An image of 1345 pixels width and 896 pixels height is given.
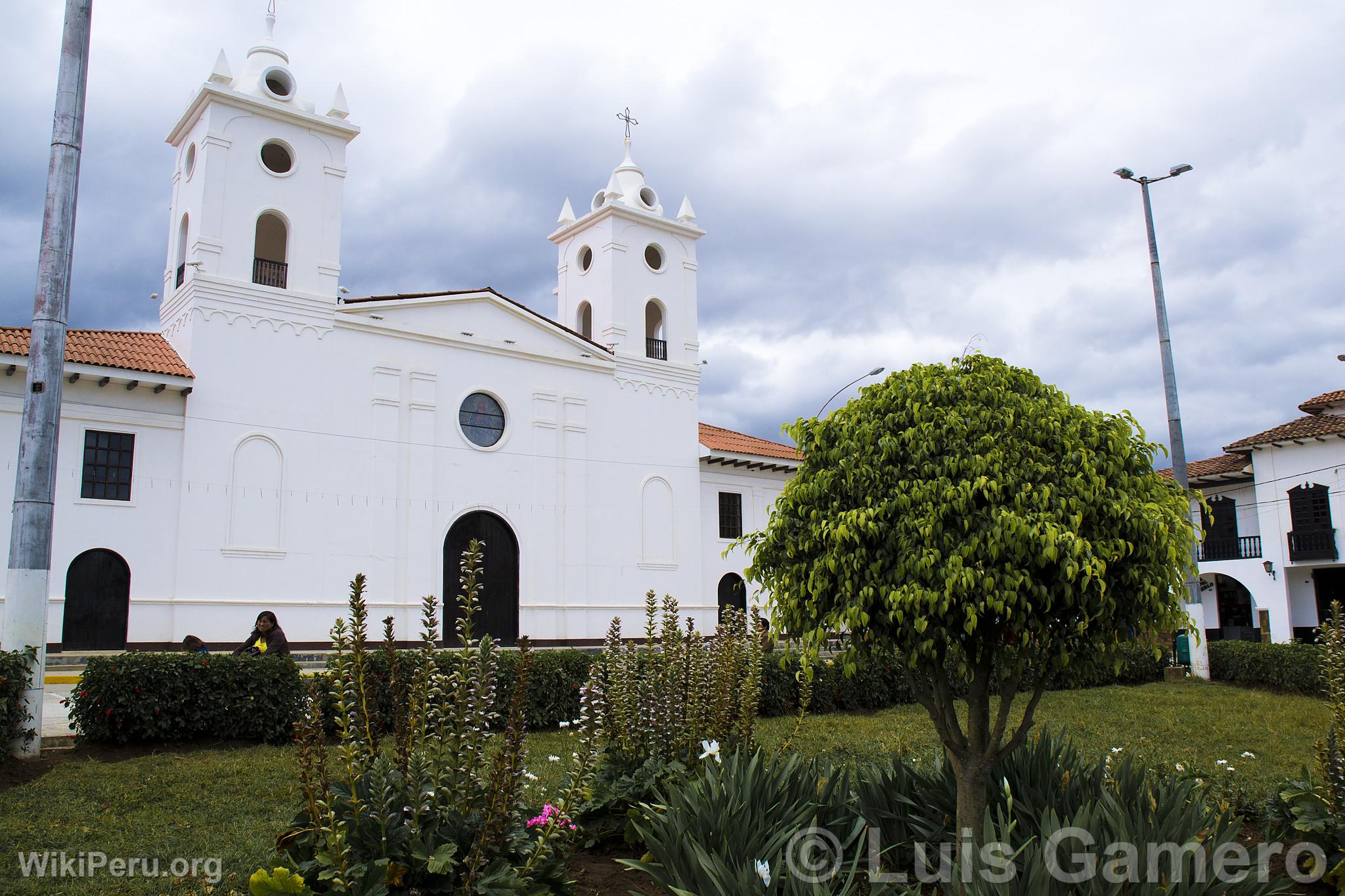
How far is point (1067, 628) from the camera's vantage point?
199 inches

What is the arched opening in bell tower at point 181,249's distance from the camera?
68.1 ft

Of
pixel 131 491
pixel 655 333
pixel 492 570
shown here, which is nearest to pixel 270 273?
pixel 131 491

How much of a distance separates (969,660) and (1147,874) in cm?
147

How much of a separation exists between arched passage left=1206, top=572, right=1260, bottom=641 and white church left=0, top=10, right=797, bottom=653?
18484 mm

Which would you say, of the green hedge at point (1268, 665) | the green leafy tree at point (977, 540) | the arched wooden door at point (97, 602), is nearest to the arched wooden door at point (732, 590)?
the green hedge at point (1268, 665)

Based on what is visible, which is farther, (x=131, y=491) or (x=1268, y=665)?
(x=131, y=491)

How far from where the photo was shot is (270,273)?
20.6 m

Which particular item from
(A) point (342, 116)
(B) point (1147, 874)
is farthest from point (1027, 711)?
(A) point (342, 116)

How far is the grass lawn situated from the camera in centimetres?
595

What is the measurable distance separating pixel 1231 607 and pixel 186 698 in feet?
111

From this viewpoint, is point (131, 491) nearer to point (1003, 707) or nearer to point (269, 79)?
point (269, 79)

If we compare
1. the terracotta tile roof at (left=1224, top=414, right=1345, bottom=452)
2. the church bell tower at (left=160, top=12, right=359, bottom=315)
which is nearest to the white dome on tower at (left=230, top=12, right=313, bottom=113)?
the church bell tower at (left=160, top=12, right=359, bottom=315)

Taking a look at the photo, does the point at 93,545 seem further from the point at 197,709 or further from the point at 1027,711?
the point at 1027,711

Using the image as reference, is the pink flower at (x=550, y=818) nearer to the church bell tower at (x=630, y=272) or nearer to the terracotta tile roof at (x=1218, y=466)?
the church bell tower at (x=630, y=272)
